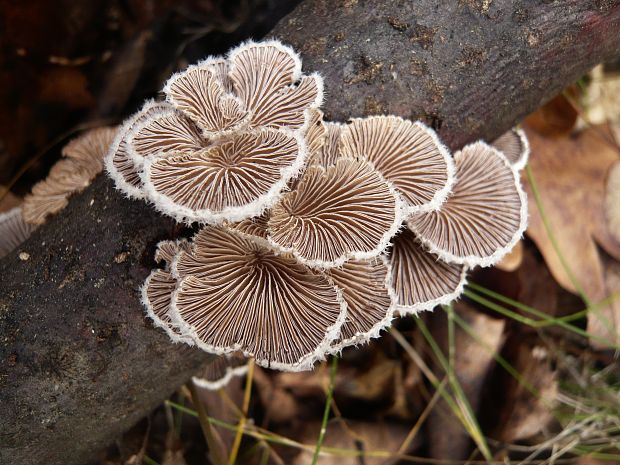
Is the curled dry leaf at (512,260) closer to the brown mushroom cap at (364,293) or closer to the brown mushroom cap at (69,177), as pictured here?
the brown mushroom cap at (364,293)

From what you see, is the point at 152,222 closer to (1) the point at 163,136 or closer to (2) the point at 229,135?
(1) the point at 163,136

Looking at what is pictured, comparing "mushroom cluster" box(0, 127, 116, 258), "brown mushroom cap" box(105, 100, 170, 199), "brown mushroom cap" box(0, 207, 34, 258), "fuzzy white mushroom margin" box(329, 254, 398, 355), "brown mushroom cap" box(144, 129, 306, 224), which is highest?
"brown mushroom cap" box(105, 100, 170, 199)

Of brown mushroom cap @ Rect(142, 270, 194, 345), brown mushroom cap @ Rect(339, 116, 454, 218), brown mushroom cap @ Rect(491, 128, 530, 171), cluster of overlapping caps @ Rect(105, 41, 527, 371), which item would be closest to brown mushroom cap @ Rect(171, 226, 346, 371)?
cluster of overlapping caps @ Rect(105, 41, 527, 371)

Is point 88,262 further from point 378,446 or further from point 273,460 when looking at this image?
point 378,446

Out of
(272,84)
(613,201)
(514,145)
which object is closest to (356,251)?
(272,84)

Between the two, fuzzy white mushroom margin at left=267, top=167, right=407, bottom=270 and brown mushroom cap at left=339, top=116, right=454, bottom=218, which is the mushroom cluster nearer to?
fuzzy white mushroom margin at left=267, top=167, right=407, bottom=270
